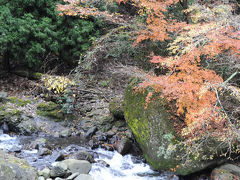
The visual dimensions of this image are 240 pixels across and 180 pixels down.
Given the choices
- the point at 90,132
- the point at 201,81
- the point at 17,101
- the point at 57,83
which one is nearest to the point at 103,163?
the point at 90,132

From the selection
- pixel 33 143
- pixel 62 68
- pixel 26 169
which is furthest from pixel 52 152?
pixel 62 68

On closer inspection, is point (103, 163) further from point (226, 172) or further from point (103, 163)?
point (226, 172)

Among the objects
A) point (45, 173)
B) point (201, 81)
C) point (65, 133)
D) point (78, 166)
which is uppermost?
point (201, 81)

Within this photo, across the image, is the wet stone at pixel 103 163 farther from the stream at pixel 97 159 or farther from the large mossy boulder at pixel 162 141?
the large mossy boulder at pixel 162 141

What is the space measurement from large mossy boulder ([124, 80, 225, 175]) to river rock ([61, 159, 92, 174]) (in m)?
1.80

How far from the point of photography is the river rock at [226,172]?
538cm

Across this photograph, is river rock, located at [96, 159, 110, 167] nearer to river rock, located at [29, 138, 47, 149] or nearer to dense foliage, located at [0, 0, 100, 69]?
river rock, located at [29, 138, 47, 149]

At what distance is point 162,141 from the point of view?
5.91 meters

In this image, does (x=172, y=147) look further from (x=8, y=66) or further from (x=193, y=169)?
(x=8, y=66)

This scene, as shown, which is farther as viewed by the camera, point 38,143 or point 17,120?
point 17,120

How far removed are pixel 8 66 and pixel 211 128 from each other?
903 cm

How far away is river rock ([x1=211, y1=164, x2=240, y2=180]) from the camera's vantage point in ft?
17.6

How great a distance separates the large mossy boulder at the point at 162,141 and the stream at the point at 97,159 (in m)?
0.34

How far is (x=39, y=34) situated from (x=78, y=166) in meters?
5.94
